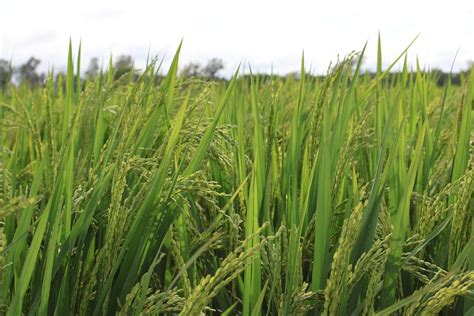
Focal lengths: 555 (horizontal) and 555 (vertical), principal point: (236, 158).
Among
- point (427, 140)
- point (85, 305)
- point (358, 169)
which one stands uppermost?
point (427, 140)

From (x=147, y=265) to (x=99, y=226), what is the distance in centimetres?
14

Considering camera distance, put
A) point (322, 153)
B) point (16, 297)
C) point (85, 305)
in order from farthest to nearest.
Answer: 1. point (322, 153)
2. point (85, 305)
3. point (16, 297)

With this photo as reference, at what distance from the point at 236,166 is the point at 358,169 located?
501 millimetres

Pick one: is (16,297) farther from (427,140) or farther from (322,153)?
(427,140)

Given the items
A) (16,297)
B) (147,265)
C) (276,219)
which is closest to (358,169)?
(276,219)

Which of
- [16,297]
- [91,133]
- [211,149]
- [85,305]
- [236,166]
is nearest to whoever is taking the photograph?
[16,297]

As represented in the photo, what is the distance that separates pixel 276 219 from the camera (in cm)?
148

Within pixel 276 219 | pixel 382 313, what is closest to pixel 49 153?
pixel 276 219

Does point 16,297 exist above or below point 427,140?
below

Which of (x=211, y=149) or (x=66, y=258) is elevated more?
(x=211, y=149)

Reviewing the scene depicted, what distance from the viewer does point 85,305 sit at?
40.6 inches

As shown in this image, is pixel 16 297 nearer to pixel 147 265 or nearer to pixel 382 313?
pixel 147 265

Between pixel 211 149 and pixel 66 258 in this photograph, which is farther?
pixel 211 149

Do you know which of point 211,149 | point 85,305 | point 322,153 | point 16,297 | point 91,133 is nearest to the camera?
point 16,297
